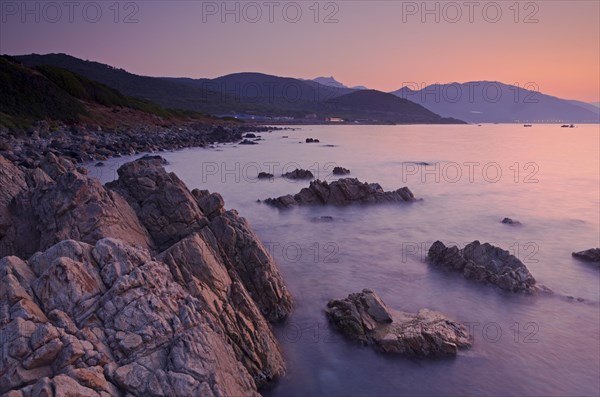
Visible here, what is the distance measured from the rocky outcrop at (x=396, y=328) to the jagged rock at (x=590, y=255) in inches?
400

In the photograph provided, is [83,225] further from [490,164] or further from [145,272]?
[490,164]

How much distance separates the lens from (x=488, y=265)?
52.5 ft

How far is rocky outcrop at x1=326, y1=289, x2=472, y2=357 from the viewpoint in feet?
35.2

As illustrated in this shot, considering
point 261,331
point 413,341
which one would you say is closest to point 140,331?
point 261,331

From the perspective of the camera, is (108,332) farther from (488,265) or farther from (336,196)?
(336,196)

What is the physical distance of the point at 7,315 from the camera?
629cm

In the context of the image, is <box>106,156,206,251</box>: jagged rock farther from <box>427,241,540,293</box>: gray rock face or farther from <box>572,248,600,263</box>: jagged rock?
<box>572,248,600,263</box>: jagged rock

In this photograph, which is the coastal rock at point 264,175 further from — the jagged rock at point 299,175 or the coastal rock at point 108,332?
the coastal rock at point 108,332

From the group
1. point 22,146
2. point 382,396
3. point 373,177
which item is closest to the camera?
point 382,396

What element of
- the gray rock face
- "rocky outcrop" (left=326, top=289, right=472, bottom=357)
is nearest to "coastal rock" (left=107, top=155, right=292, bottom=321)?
"rocky outcrop" (left=326, top=289, right=472, bottom=357)

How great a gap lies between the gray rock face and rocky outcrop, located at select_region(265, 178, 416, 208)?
1060 centimetres

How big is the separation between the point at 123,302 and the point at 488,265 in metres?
13.1

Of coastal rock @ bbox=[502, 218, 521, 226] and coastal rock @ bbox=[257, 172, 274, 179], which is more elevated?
coastal rock @ bbox=[257, 172, 274, 179]

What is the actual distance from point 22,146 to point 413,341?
34.3 m
